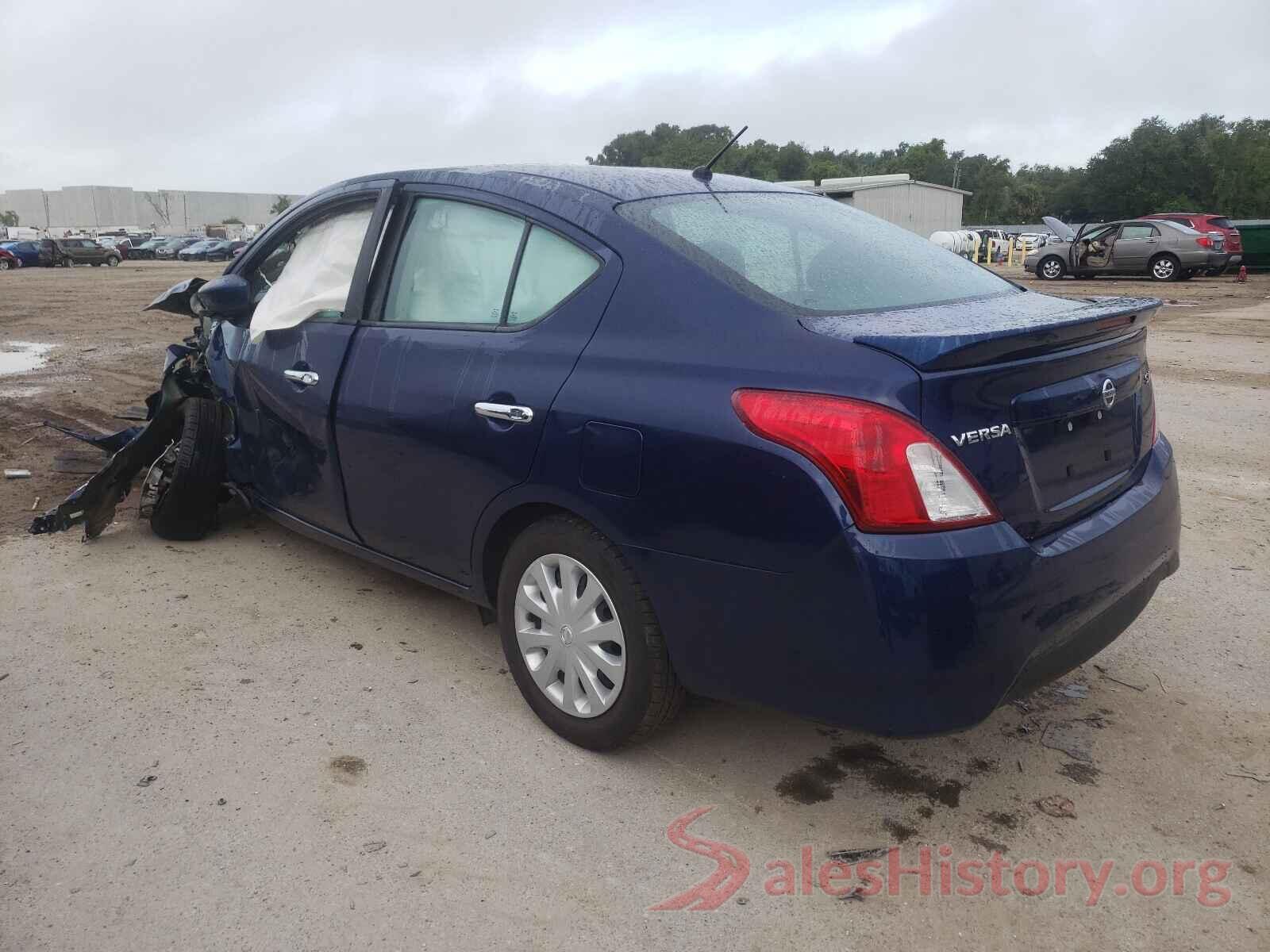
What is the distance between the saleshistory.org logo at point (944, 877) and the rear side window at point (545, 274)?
1563 mm

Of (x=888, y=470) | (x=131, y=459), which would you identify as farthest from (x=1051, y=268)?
(x=888, y=470)

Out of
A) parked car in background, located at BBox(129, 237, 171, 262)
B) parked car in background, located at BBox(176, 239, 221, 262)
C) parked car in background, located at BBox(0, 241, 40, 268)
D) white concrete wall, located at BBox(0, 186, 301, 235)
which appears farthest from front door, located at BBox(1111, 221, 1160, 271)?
white concrete wall, located at BBox(0, 186, 301, 235)

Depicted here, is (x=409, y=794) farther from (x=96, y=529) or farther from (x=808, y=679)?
(x=96, y=529)

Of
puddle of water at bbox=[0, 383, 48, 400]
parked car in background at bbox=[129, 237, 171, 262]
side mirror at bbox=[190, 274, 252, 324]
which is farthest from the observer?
parked car in background at bbox=[129, 237, 171, 262]

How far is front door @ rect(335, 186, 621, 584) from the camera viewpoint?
2.92 m

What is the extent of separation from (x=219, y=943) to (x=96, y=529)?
301 centimetres

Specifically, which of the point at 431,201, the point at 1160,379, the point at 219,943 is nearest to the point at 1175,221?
the point at 1160,379

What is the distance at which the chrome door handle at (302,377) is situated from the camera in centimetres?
374

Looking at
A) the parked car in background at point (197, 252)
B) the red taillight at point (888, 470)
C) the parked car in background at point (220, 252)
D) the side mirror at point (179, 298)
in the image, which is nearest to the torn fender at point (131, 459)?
the side mirror at point (179, 298)

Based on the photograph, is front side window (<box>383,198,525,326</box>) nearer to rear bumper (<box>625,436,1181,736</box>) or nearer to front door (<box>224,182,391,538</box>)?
front door (<box>224,182,391,538</box>)

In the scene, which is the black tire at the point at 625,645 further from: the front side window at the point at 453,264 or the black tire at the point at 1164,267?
the black tire at the point at 1164,267

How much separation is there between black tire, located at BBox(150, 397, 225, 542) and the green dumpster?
2690 centimetres

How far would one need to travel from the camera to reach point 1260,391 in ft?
29.3

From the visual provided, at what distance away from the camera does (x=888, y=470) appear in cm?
226
